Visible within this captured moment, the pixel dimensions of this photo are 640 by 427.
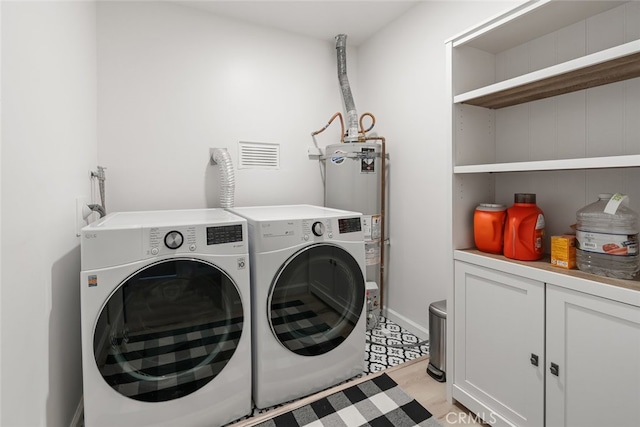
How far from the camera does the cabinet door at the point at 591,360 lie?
3.35 feet

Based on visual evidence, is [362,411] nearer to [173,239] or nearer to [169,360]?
[169,360]

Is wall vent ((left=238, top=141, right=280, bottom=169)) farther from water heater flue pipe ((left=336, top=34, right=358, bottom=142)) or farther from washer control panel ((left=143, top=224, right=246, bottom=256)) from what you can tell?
washer control panel ((left=143, top=224, right=246, bottom=256))

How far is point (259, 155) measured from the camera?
259 centimetres

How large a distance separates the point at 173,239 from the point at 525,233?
154 cm

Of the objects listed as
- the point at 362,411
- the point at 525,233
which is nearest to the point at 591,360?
the point at 525,233

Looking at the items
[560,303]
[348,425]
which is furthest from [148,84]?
[560,303]

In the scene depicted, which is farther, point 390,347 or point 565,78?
point 390,347

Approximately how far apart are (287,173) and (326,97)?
79cm

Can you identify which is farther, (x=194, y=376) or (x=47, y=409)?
(x=194, y=376)

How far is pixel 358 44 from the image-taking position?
294 cm

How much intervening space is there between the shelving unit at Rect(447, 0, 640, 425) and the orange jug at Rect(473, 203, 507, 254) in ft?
0.17

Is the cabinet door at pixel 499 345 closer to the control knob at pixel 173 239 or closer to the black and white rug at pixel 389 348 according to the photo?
the black and white rug at pixel 389 348

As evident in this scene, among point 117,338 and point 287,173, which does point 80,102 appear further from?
point 287,173

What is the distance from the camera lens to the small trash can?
5.98 feet
